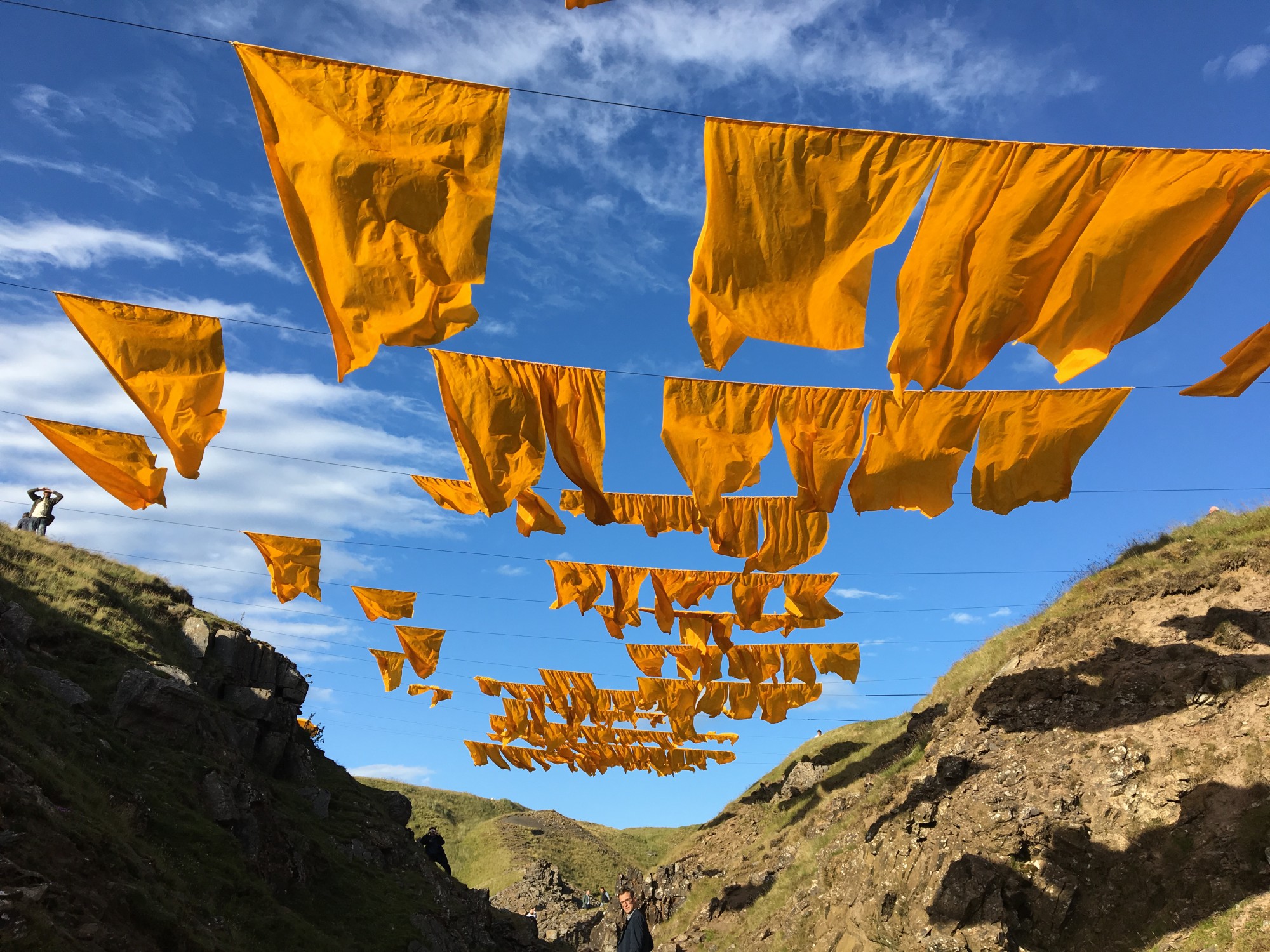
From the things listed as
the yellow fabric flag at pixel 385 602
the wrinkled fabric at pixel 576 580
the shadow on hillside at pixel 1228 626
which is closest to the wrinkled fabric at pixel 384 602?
the yellow fabric flag at pixel 385 602

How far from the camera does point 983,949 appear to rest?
10.4 meters

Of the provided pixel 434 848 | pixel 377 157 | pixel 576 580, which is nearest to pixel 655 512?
pixel 576 580

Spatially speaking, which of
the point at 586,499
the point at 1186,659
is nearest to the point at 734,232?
the point at 586,499

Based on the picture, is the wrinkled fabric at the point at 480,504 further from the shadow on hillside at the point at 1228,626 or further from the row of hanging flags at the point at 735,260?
the shadow on hillside at the point at 1228,626

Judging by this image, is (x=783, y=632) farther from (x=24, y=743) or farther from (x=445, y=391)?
(x=24, y=743)

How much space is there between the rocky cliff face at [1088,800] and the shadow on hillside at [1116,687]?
0.03 metres

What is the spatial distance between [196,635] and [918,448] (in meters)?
19.3

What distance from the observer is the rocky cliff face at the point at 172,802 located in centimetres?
870

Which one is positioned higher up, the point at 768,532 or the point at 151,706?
the point at 768,532

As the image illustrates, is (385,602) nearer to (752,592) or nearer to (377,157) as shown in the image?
(752,592)

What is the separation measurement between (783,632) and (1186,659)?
707 centimetres

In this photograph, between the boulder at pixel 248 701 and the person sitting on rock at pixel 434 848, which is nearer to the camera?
the boulder at pixel 248 701

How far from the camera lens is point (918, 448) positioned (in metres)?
9.19

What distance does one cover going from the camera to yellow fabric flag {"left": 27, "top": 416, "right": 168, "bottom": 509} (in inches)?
376
